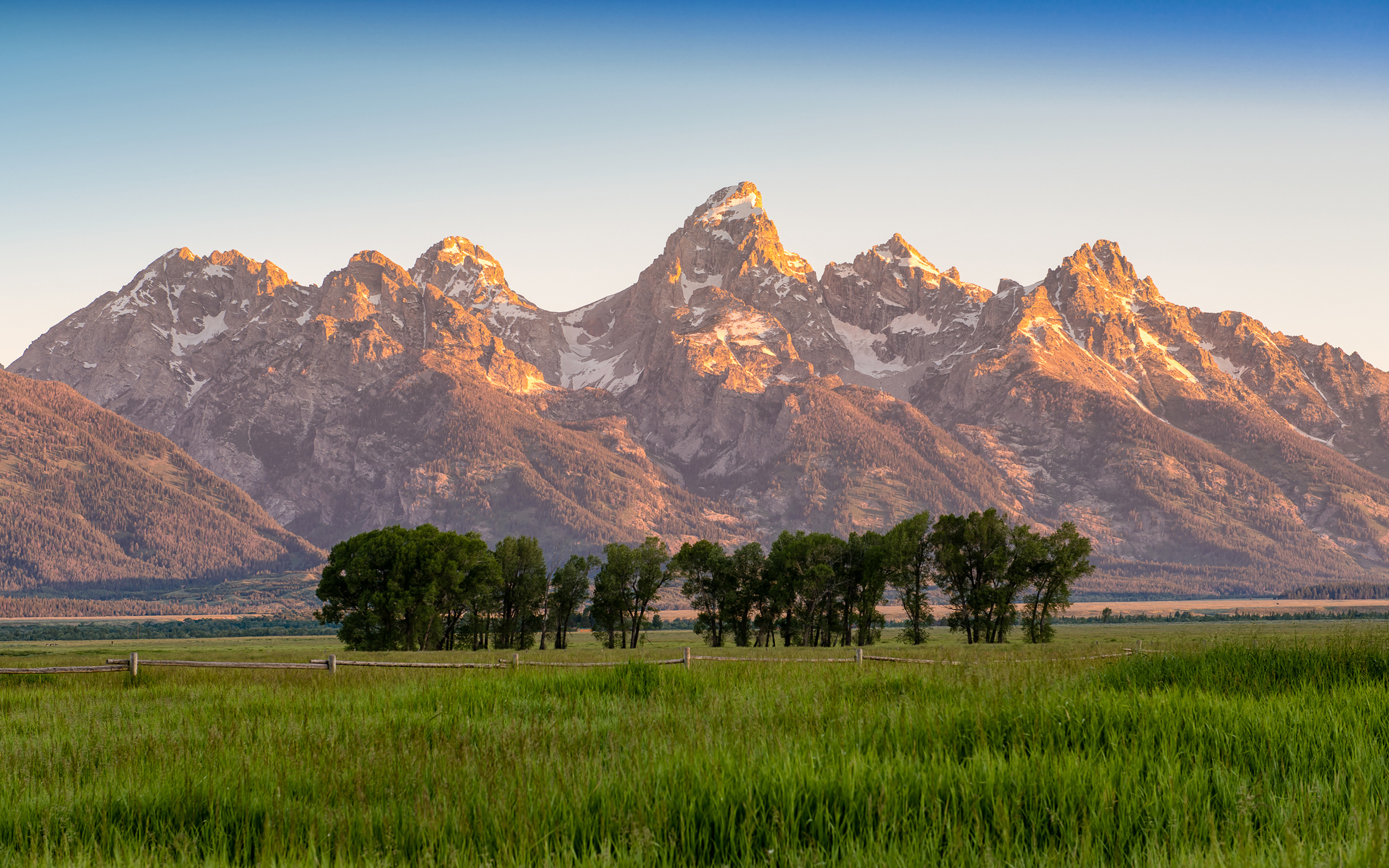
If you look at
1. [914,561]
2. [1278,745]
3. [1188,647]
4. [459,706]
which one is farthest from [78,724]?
[914,561]

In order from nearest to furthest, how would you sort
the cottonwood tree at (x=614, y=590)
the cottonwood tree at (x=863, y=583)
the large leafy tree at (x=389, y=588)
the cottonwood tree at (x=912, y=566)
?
the large leafy tree at (x=389, y=588) → the cottonwood tree at (x=912, y=566) → the cottonwood tree at (x=863, y=583) → the cottonwood tree at (x=614, y=590)

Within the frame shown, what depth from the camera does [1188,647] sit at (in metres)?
15.2

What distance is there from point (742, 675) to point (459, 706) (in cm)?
530

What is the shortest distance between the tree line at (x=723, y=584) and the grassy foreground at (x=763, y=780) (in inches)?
2810

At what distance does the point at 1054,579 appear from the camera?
83.9 metres

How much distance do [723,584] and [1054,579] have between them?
33610 millimetres

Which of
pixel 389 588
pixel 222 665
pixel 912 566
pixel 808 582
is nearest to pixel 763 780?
pixel 222 665

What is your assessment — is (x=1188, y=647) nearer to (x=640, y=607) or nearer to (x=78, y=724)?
(x=78, y=724)

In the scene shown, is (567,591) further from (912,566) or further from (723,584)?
(912,566)

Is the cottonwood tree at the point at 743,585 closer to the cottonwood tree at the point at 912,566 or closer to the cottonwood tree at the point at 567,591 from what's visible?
the cottonwood tree at the point at 912,566

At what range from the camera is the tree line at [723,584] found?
79.4m

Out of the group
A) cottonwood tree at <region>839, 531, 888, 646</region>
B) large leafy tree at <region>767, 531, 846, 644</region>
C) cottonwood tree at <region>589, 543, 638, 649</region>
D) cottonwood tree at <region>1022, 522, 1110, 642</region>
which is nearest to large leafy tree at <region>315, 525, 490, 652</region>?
cottonwood tree at <region>589, 543, 638, 649</region>

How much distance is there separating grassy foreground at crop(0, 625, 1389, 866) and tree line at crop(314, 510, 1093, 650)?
71.4 m

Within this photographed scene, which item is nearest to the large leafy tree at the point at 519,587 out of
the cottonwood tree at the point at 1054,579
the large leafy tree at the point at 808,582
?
the large leafy tree at the point at 808,582
